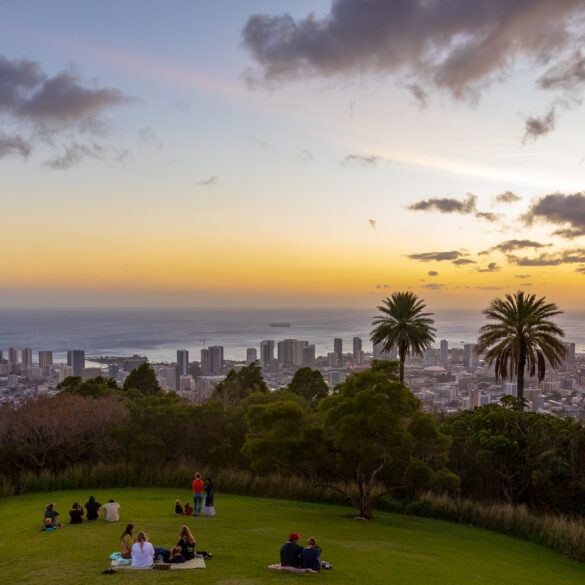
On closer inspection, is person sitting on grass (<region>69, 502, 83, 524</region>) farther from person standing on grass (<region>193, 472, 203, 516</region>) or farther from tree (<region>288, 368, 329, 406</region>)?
tree (<region>288, 368, 329, 406</region>)

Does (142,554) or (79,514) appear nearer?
(142,554)

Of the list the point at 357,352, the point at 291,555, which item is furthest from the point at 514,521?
the point at 357,352

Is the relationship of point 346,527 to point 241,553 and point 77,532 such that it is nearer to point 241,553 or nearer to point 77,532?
point 241,553

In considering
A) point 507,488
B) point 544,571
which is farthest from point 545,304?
point 544,571

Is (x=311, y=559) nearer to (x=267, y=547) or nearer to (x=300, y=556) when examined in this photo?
(x=300, y=556)

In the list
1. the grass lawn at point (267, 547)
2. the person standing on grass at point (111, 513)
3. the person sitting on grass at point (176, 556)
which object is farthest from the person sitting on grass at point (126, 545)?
the person standing on grass at point (111, 513)

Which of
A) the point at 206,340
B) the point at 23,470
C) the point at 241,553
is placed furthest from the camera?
the point at 206,340

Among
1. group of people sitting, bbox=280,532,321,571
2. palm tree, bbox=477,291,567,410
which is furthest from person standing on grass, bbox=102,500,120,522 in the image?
palm tree, bbox=477,291,567,410
